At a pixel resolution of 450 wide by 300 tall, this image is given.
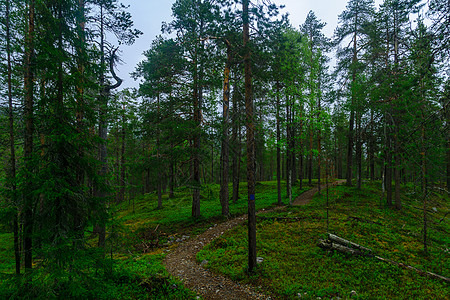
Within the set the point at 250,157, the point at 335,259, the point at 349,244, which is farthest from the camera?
the point at 349,244

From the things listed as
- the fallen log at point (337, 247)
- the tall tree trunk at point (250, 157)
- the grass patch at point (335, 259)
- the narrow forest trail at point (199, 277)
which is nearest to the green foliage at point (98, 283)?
the narrow forest trail at point (199, 277)

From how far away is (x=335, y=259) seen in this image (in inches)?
320

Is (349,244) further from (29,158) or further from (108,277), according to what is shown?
(29,158)

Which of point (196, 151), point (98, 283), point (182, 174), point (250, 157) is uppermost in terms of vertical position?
point (196, 151)

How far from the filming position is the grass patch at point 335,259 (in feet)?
20.8

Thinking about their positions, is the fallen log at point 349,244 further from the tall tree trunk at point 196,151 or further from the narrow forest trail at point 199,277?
the tall tree trunk at point 196,151

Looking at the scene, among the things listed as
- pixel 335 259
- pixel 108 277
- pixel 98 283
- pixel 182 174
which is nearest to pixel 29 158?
pixel 98 283

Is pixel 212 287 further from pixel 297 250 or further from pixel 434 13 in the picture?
pixel 434 13

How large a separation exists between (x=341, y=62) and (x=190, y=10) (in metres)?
15.6

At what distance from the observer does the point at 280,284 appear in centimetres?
659

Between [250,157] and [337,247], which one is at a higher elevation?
[250,157]

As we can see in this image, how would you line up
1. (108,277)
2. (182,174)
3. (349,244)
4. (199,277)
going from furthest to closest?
1. (182,174)
2. (349,244)
3. (199,277)
4. (108,277)

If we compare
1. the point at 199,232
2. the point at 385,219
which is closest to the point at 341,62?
the point at 385,219

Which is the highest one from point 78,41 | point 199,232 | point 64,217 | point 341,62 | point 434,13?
point 341,62
